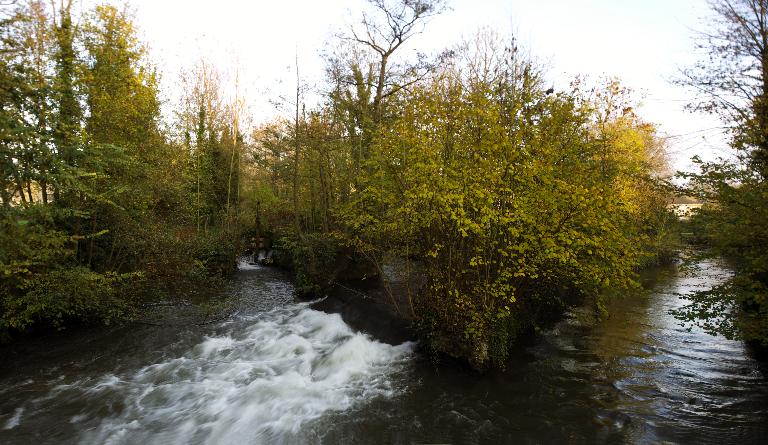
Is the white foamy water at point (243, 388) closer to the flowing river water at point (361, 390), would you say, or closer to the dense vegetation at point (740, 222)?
the flowing river water at point (361, 390)

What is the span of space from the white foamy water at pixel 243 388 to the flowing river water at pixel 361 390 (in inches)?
1.2

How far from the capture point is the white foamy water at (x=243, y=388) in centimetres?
639

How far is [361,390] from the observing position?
7.74m

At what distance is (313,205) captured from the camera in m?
17.3

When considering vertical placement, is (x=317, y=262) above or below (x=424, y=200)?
below

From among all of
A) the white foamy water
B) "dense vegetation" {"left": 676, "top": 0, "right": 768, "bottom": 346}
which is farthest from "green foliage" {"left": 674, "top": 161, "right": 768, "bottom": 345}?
the white foamy water

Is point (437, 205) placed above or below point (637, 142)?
below

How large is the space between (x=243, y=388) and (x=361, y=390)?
2.20 meters

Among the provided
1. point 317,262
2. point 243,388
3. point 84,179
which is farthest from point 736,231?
point 84,179

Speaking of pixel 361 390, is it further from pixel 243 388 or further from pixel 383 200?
pixel 383 200

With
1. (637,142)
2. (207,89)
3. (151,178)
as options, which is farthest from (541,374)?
(207,89)

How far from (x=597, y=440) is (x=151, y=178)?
449 inches

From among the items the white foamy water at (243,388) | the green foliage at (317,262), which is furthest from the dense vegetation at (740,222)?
the green foliage at (317,262)

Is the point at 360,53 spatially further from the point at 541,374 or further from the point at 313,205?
the point at 541,374
